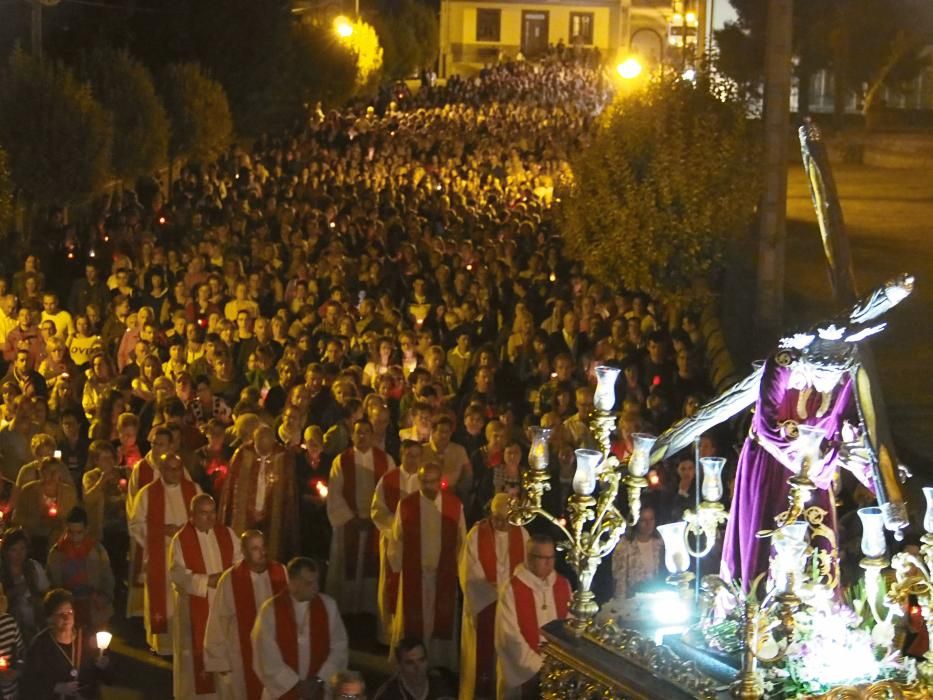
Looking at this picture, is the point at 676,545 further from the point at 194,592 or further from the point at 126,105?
the point at 126,105

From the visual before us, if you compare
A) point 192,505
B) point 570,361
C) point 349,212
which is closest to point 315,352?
point 570,361

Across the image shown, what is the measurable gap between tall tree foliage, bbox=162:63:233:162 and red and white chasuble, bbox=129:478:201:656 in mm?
19272

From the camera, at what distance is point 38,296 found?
17078 mm

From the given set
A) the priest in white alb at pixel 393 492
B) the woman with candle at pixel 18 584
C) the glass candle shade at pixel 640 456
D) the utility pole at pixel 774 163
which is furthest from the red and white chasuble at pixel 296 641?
the utility pole at pixel 774 163

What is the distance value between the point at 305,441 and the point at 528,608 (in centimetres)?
364

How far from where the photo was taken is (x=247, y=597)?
380 inches

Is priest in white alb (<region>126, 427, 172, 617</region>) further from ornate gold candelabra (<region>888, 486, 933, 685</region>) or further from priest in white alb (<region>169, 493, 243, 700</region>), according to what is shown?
ornate gold candelabra (<region>888, 486, 933, 685</region>)

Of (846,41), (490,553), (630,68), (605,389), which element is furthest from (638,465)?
(846,41)

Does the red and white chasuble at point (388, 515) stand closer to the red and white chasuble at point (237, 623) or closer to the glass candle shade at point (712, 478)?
the red and white chasuble at point (237, 623)

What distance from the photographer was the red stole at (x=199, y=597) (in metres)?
10.2

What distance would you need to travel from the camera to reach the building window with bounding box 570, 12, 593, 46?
279 feet

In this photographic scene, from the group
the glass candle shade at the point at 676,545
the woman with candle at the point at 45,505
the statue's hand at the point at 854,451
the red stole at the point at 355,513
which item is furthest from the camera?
the red stole at the point at 355,513

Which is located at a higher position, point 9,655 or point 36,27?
A: point 36,27

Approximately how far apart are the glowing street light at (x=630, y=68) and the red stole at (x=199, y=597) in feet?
42.2
